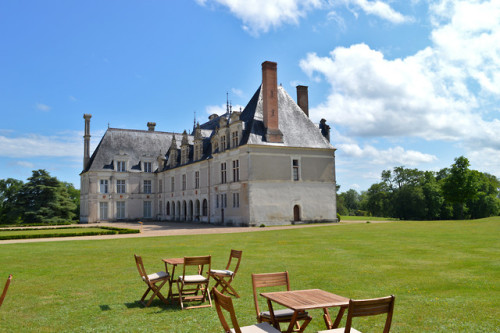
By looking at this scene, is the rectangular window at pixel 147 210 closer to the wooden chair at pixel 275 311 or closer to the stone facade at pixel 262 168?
the stone facade at pixel 262 168

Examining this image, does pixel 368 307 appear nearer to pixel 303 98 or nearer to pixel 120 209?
pixel 303 98

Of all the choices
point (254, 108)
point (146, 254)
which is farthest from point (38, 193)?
point (146, 254)

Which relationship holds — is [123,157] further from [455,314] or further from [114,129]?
[455,314]

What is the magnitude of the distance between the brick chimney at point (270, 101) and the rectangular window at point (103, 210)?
28722 mm

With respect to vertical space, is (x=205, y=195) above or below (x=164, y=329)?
above

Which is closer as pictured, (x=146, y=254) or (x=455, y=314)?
(x=455, y=314)

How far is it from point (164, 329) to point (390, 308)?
3.78 m

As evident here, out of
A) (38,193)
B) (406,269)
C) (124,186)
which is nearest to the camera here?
(406,269)

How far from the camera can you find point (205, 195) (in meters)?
44.5

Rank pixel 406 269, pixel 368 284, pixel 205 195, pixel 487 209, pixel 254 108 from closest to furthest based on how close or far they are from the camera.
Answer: pixel 368 284, pixel 406 269, pixel 254 108, pixel 205 195, pixel 487 209

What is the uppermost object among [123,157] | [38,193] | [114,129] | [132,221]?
[114,129]

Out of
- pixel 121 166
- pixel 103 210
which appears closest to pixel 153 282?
pixel 103 210

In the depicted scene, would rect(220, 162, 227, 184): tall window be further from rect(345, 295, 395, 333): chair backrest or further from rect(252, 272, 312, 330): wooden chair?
rect(345, 295, 395, 333): chair backrest

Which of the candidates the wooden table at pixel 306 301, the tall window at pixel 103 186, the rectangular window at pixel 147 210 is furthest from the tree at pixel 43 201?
the wooden table at pixel 306 301
